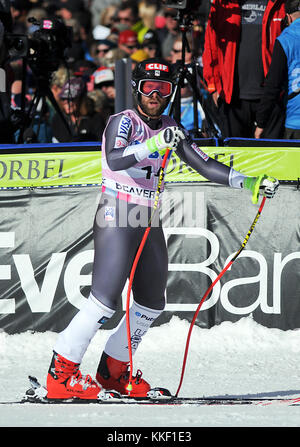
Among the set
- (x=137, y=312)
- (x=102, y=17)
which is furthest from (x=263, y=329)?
(x=102, y=17)

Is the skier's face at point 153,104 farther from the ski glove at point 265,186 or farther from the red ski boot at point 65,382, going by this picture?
the red ski boot at point 65,382

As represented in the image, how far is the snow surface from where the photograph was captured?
5.09 m

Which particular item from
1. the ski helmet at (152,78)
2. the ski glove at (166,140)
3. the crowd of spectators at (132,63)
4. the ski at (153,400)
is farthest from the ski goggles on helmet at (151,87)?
the crowd of spectators at (132,63)

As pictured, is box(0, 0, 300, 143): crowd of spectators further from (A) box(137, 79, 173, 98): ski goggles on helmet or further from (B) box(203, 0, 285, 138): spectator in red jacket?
(A) box(137, 79, 173, 98): ski goggles on helmet

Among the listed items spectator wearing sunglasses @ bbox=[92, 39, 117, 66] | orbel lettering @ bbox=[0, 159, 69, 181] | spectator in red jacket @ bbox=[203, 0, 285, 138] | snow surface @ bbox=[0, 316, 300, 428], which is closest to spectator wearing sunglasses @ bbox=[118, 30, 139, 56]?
spectator wearing sunglasses @ bbox=[92, 39, 117, 66]

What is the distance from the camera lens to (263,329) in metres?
7.56

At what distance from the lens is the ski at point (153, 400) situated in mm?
5648

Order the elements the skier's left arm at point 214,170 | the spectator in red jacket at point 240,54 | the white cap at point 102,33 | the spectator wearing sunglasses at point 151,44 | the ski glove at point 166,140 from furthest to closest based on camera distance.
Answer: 1. the white cap at point 102,33
2. the spectator wearing sunglasses at point 151,44
3. the spectator in red jacket at point 240,54
4. the skier's left arm at point 214,170
5. the ski glove at point 166,140

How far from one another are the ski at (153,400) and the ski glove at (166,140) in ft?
5.38

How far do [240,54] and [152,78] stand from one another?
2.63 metres

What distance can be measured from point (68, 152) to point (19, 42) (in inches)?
50.9

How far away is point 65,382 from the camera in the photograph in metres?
5.71

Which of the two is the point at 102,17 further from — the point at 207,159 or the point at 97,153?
the point at 207,159

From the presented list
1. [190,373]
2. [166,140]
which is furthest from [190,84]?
[166,140]
